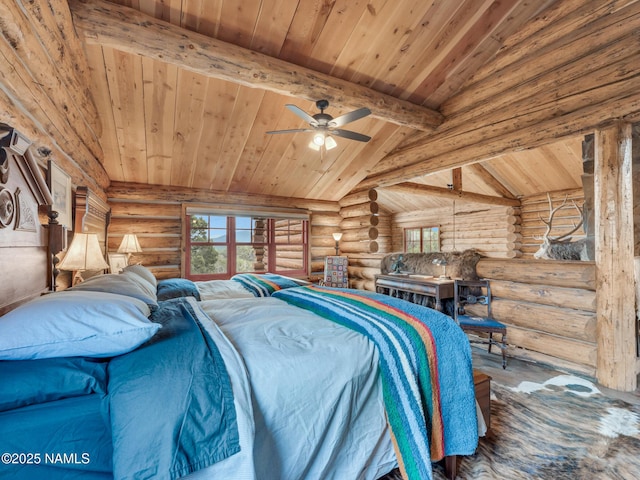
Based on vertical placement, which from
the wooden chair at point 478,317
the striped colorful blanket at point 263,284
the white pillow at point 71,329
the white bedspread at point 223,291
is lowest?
the wooden chair at point 478,317

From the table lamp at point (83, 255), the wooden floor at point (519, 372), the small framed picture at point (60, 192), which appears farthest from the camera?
the wooden floor at point (519, 372)

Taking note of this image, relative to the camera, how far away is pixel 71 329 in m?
1.08

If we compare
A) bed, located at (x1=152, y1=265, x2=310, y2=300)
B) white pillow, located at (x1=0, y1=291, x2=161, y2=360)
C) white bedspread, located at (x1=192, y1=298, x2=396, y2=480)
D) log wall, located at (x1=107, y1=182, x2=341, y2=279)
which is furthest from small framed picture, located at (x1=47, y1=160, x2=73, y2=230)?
log wall, located at (x1=107, y1=182, x2=341, y2=279)

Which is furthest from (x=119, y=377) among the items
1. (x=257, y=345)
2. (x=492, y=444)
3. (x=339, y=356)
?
(x=492, y=444)

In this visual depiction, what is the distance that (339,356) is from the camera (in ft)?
4.75

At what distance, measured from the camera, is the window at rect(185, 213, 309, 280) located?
575 cm

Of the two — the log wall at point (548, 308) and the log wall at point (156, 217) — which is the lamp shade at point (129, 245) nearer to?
the log wall at point (156, 217)

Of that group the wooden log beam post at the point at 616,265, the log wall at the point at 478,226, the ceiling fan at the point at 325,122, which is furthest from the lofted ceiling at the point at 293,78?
the log wall at the point at 478,226

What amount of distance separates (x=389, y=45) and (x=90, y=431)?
426 centimetres

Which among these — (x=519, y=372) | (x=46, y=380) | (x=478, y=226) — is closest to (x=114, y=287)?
(x=46, y=380)

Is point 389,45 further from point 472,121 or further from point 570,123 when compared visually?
point 570,123

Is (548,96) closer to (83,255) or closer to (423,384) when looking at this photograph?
(423,384)

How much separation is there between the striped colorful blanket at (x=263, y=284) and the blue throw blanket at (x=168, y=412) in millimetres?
1776

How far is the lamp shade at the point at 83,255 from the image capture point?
7.79ft
